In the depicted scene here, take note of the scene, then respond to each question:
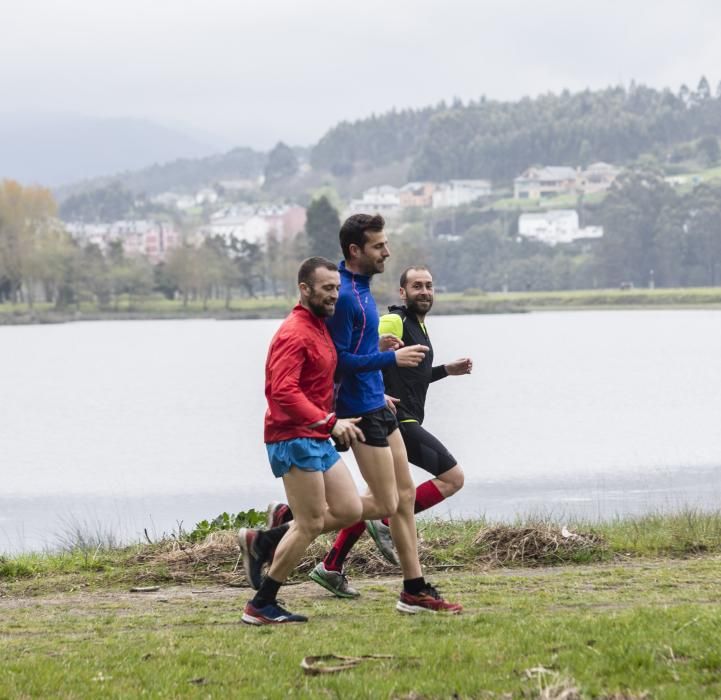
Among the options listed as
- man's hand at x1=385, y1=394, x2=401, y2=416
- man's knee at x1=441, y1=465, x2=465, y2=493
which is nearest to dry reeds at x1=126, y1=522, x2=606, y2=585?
man's knee at x1=441, y1=465, x2=465, y2=493

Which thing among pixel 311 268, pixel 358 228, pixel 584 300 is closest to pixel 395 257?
pixel 584 300

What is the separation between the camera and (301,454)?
23.0ft

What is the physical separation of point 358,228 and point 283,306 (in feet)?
398

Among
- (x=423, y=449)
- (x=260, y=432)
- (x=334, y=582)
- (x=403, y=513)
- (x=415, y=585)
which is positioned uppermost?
(x=423, y=449)

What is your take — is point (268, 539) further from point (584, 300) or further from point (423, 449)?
point (584, 300)

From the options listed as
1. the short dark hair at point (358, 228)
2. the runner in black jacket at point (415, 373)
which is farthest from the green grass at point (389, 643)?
the short dark hair at point (358, 228)

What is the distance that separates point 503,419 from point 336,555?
29714 mm

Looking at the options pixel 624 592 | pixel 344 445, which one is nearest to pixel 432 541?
pixel 624 592

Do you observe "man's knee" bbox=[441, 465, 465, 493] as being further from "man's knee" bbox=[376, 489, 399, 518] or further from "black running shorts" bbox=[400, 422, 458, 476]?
"man's knee" bbox=[376, 489, 399, 518]

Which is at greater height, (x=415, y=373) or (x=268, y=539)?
(x=415, y=373)

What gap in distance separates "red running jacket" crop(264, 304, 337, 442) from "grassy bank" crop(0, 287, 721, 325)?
117 meters

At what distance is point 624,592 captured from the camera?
8.12m

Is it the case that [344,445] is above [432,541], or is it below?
above

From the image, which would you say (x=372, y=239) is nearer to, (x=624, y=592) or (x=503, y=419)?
(x=624, y=592)
